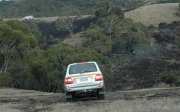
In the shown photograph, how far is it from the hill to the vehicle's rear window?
80366mm

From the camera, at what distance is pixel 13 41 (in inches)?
1917

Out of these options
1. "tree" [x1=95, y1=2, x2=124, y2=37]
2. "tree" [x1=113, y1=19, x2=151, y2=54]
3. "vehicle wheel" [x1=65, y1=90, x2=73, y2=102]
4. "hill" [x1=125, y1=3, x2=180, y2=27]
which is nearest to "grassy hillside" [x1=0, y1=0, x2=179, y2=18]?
"hill" [x1=125, y1=3, x2=180, y2=27]

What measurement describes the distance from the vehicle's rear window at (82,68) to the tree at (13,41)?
2861 cm

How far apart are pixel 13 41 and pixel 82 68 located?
102 ft

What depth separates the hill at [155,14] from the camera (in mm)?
99500

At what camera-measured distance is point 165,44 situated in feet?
293

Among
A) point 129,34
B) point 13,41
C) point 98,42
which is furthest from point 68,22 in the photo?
point 13,41

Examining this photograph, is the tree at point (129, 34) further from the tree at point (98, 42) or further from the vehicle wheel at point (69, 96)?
the vehicle wheel at point (69, 96)

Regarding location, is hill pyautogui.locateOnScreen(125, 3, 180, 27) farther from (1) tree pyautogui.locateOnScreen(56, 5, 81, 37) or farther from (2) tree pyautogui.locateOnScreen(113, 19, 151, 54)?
(1) tree pyautogui.locateOnScreen(56, 5, 81, 37)

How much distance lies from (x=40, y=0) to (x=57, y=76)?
117525 mm

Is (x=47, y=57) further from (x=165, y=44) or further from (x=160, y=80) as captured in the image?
(x=165, y=44)

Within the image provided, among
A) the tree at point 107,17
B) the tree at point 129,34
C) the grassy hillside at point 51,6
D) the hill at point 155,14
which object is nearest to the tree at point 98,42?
the tree at point 129,34

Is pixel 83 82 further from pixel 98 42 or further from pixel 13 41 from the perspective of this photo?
pixel 98 42

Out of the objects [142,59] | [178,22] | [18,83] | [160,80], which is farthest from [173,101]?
[178,22]
